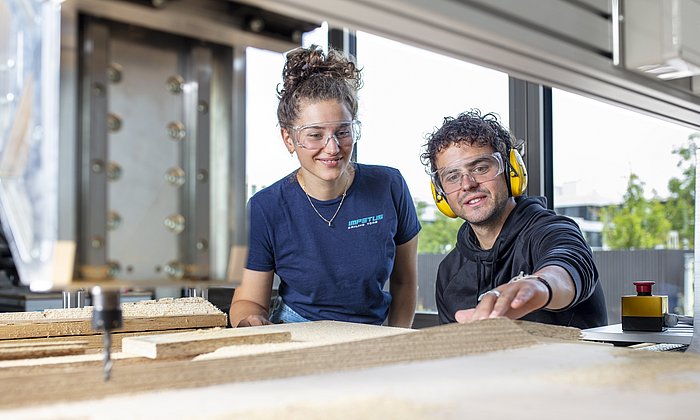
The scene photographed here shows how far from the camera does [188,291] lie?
3.76 m

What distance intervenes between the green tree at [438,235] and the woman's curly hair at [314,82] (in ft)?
4.64

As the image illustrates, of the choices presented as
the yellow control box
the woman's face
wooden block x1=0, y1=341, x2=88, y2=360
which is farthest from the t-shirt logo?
wooden block x1=0, y1=341, x2=88, y2=360

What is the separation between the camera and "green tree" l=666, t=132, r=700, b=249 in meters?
2.94

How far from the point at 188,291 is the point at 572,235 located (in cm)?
224

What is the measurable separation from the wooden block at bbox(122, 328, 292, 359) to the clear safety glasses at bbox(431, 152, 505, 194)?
3.33ft

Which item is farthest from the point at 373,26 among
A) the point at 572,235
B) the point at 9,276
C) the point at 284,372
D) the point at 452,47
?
the point at 9,276

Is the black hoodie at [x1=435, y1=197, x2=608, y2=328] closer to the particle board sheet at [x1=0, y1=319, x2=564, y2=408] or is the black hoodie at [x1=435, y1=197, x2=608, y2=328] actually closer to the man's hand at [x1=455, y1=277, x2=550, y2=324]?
the man's hand at [x1=455, y1=277, x2=550, y2=324]

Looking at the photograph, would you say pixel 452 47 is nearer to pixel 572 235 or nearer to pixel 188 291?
pixel 572 235

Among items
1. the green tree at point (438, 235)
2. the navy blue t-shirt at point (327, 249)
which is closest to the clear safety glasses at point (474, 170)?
the navy blue t-shirt at point (327, 249)

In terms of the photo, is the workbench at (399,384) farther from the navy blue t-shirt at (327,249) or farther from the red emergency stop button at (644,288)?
the navy blue t-shirt at (327,249)

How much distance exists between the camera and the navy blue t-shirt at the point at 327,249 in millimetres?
2344

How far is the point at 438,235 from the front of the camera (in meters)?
3.77

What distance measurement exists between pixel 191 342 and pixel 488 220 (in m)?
1.20

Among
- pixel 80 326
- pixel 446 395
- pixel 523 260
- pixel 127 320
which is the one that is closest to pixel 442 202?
pixel 523 260
